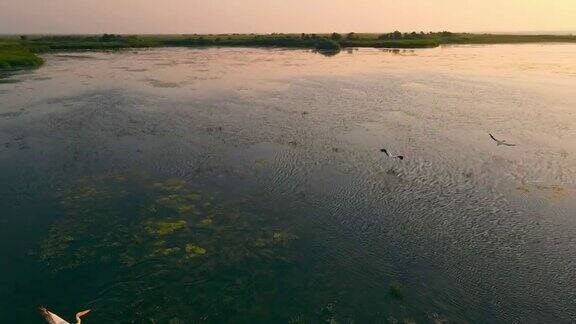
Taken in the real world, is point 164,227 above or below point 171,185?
below

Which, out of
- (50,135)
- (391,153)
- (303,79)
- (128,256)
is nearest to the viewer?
(128,256)

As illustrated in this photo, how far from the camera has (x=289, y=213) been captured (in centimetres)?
1377

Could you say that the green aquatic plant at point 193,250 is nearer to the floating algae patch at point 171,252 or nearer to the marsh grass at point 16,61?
the floating algae patch at point 171,252

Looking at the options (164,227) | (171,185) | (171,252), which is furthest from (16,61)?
(171,252)

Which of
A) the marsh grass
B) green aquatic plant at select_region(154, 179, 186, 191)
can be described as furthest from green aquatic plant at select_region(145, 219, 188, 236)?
the marsh grass

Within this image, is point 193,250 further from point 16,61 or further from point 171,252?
point 16,61

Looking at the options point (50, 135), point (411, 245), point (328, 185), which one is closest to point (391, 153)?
point (328, 185)

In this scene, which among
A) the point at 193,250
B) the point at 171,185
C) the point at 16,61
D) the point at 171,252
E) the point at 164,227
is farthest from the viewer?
the point at 16,61

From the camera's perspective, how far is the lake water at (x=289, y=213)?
380 inches

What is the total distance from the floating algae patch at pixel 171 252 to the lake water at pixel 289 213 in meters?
0.05

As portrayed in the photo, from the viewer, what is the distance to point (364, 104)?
30.1 metres

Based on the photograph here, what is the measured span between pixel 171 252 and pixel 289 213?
415 cm

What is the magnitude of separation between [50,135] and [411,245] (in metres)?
19.9

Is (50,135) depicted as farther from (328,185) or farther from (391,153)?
(391,153)
